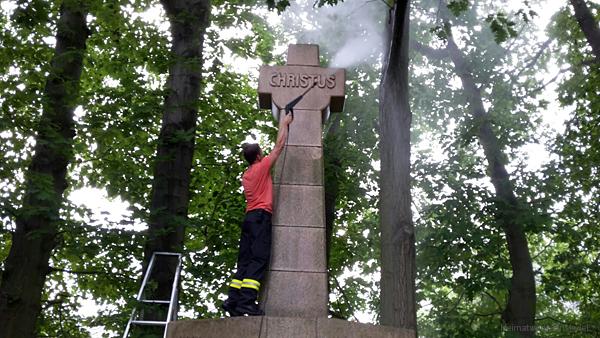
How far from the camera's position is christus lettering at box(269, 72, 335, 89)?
23.7ft

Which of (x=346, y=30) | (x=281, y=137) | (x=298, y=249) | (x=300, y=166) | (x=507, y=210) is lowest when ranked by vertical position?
(x=298, y=249)

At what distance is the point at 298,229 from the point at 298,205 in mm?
263

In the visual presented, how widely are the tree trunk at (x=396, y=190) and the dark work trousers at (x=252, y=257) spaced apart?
248 cm

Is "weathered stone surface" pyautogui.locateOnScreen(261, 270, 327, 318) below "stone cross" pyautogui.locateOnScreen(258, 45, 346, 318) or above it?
below

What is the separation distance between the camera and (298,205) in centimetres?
651

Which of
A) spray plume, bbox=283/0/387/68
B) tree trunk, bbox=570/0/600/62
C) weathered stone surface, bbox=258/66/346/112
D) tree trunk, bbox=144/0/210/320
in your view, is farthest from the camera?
spray plume, bbox=283/0/387/68

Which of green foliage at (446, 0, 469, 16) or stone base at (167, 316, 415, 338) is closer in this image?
stone base at (167, 316, 415, 338)

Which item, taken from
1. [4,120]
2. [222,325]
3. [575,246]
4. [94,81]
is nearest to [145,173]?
[94,81]

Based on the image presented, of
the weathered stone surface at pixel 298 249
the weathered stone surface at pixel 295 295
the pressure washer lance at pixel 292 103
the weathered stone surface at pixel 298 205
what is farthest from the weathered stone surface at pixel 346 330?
the pressure washer lance at pixel 292 103

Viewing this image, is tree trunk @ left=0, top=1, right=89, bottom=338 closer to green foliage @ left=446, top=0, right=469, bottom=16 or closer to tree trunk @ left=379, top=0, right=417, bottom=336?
tree trunk @ left=379, top=0, right=417, bottom=336

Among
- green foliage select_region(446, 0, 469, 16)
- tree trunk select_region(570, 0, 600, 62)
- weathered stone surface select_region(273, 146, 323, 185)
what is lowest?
weathered stone surface select_region(273, 146, 323, 185)

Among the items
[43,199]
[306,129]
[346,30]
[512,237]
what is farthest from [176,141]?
[512,237]

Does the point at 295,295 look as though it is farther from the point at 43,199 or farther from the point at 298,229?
the point at 43,199

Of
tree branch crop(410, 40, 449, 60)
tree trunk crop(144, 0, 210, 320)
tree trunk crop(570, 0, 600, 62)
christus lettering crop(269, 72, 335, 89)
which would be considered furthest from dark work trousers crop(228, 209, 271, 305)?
tree branch crop(410, 40, 449, 60)
